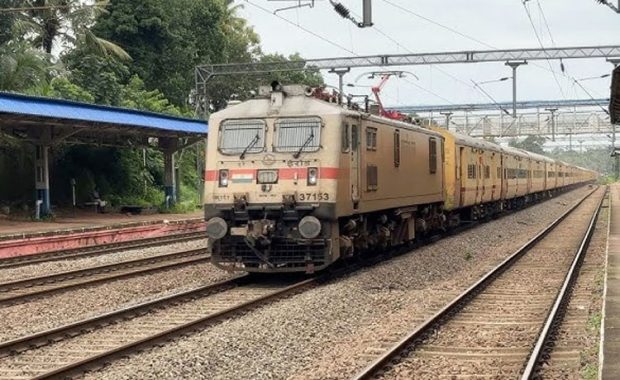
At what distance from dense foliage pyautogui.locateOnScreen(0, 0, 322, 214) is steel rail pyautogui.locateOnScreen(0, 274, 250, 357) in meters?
20.1

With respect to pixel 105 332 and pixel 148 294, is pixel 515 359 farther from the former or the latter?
pixel 148 294

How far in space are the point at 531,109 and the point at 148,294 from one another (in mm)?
70749

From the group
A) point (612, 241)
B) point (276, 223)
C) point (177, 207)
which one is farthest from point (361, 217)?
point (177, 207)

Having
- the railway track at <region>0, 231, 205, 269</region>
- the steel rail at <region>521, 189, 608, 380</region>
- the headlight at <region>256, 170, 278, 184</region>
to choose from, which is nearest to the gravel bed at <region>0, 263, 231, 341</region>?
the headlight at <region>256, 170, 278, 184</region>

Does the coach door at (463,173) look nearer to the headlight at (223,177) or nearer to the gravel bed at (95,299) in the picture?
the gravel bed at (95,299)

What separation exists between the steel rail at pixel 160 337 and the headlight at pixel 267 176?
1.83 meters

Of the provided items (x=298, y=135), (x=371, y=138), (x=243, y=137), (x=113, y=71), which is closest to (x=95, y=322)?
(x=243, y=137)

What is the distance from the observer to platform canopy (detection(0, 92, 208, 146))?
24.7 m

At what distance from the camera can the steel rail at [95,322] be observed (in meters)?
8.62

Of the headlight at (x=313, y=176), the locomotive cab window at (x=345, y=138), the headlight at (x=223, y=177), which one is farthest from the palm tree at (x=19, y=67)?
the headlight at (x=313, y=176)

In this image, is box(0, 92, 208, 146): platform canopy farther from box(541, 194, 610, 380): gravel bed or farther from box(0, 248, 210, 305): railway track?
box(541, 194, 610, 380): gravel bed

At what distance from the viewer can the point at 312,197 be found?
1300cm

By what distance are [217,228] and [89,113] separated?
1602cm

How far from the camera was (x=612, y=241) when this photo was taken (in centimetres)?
1981
